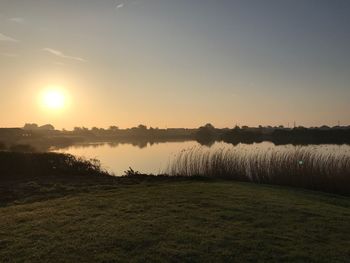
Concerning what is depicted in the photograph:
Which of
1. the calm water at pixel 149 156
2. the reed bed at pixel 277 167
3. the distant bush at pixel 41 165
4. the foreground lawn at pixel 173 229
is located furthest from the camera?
the calm water at pixel 149 156

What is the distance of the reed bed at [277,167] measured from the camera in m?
14.4

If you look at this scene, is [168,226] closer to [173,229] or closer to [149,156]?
[173,229]

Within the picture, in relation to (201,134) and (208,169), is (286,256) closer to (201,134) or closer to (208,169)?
(208,169)

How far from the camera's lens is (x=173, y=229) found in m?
6.68

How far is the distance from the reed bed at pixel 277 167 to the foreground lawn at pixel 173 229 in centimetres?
498

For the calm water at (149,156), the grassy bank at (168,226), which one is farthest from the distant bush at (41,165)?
the calm water at (149,156)

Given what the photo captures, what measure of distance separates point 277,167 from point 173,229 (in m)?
9.63

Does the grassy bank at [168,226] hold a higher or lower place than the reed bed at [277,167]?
lower

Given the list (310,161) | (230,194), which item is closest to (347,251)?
(230,194)

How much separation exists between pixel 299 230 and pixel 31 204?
19.4 ft

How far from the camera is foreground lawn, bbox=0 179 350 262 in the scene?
5.58 metres

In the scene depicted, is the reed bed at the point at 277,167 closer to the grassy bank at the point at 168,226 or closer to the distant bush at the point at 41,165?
the grassy bank at the point at 168,226

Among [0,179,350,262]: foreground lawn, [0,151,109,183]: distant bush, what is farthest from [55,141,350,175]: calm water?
[0,179,350,262]: foreground lawn

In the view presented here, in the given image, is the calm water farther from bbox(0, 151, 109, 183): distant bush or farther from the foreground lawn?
the foreground lawn
